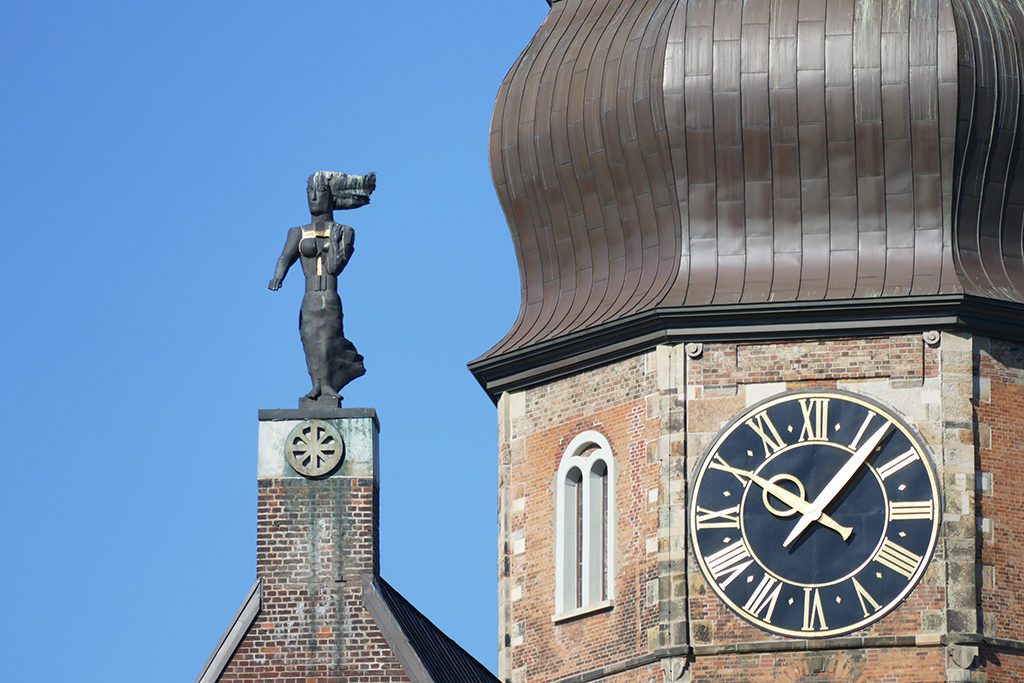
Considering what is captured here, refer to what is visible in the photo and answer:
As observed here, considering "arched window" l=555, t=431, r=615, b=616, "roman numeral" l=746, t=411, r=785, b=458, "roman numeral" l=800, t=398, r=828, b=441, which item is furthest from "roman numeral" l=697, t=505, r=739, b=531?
"arched window" l=555, t=431, r=615, b=616

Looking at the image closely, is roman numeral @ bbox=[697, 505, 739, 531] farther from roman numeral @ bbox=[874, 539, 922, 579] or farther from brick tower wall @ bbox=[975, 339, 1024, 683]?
brick tower wall @ bbox=[975, 339, 1024, 683]

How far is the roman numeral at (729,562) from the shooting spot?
138 feet

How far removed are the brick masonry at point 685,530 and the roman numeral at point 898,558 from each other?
0.18 metres

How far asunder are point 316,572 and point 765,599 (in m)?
4.79

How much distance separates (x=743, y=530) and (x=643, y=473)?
124 cm

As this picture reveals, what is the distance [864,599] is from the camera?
41.8 metres

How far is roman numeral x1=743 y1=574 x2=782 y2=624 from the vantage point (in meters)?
41.9

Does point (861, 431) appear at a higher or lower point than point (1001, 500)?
higher

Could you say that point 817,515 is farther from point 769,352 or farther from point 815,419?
point 769,352

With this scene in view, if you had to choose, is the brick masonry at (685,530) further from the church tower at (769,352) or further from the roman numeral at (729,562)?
the roman numeral at (729,562)

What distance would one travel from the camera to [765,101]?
142 ft

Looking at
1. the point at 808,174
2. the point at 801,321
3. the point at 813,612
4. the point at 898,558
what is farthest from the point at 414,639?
the point at 808,174

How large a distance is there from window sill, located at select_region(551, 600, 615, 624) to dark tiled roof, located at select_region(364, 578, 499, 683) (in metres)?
2.01

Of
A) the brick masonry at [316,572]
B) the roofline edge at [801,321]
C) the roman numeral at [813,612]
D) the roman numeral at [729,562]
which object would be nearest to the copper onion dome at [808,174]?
the roofline edge at [801,321]
